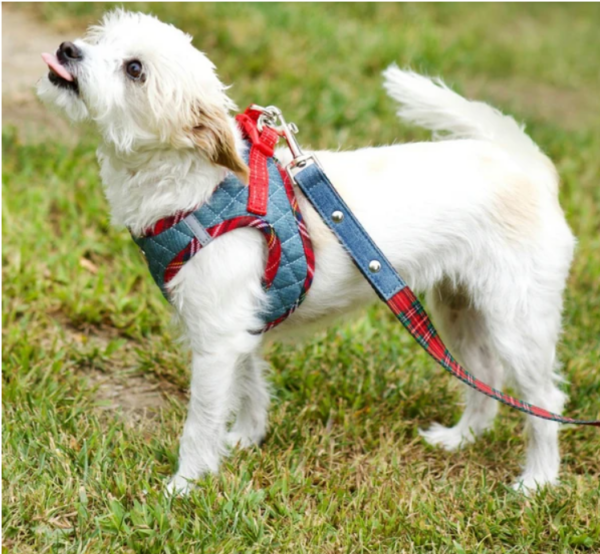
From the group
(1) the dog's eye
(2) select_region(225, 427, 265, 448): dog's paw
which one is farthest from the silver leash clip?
(2) select_region(225, 427, 265, 448): dog's paw

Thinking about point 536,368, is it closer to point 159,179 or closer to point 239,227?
point 239,227

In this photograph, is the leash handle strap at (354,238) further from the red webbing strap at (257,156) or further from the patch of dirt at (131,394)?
the patch of dirt at (131,394)

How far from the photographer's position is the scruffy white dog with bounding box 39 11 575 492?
8.54 feet

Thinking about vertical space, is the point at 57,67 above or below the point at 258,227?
above

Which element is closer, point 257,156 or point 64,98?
point 64,98

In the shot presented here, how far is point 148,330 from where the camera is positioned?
4.14 m

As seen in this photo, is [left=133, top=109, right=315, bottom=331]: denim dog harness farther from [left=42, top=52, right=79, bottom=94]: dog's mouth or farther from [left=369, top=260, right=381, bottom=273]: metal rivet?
[left=42, top=52, right=79, bottom=94]: dog's mouth

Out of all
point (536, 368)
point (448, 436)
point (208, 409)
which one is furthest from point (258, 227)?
point (448, 436)

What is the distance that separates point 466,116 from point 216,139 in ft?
4.20

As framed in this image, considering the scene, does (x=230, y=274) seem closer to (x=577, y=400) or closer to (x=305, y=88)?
(x=577, y=400)

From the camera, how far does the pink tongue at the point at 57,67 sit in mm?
2533

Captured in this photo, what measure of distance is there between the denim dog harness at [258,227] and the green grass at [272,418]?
775 mm

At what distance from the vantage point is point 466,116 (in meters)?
3.40

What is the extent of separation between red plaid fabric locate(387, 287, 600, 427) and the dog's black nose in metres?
1.37
